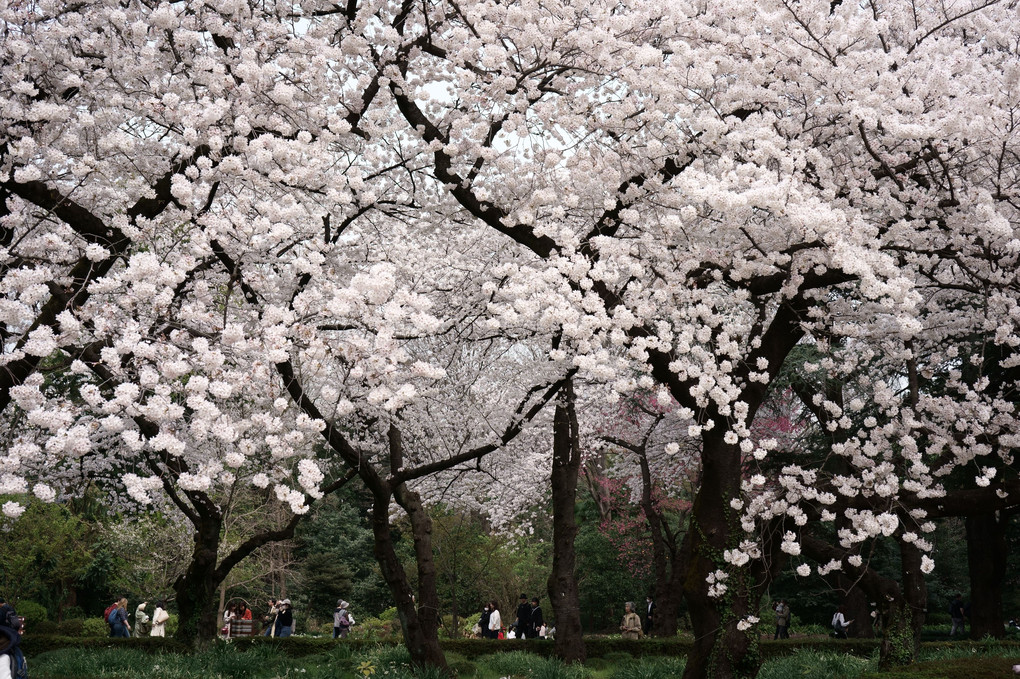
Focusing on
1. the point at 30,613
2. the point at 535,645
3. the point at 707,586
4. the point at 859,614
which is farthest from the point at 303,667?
the point at 859,614

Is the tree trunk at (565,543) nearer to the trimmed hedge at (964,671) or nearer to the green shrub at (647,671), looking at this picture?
the green shrub at (647,671)

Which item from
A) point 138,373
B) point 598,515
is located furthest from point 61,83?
point 598,515

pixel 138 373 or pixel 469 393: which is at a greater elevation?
pixel 469 393

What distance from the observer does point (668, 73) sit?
25.5 ft

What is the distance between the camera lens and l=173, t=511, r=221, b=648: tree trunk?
38.2 ft

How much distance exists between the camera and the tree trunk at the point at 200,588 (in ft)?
38.2

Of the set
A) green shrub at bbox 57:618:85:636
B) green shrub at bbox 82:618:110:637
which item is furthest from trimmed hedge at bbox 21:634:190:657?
green shrub at bbox 57:618:85:636

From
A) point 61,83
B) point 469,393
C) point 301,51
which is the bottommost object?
point 469,393

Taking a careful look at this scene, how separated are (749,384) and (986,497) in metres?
2.77

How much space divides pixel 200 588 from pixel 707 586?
7.41 m

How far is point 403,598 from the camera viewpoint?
11.1m

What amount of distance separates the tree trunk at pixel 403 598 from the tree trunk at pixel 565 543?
2.57m

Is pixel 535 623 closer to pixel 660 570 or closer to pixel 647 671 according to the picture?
pixel 660 570

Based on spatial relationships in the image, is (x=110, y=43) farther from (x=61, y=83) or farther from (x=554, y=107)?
(x=554, y=107)
